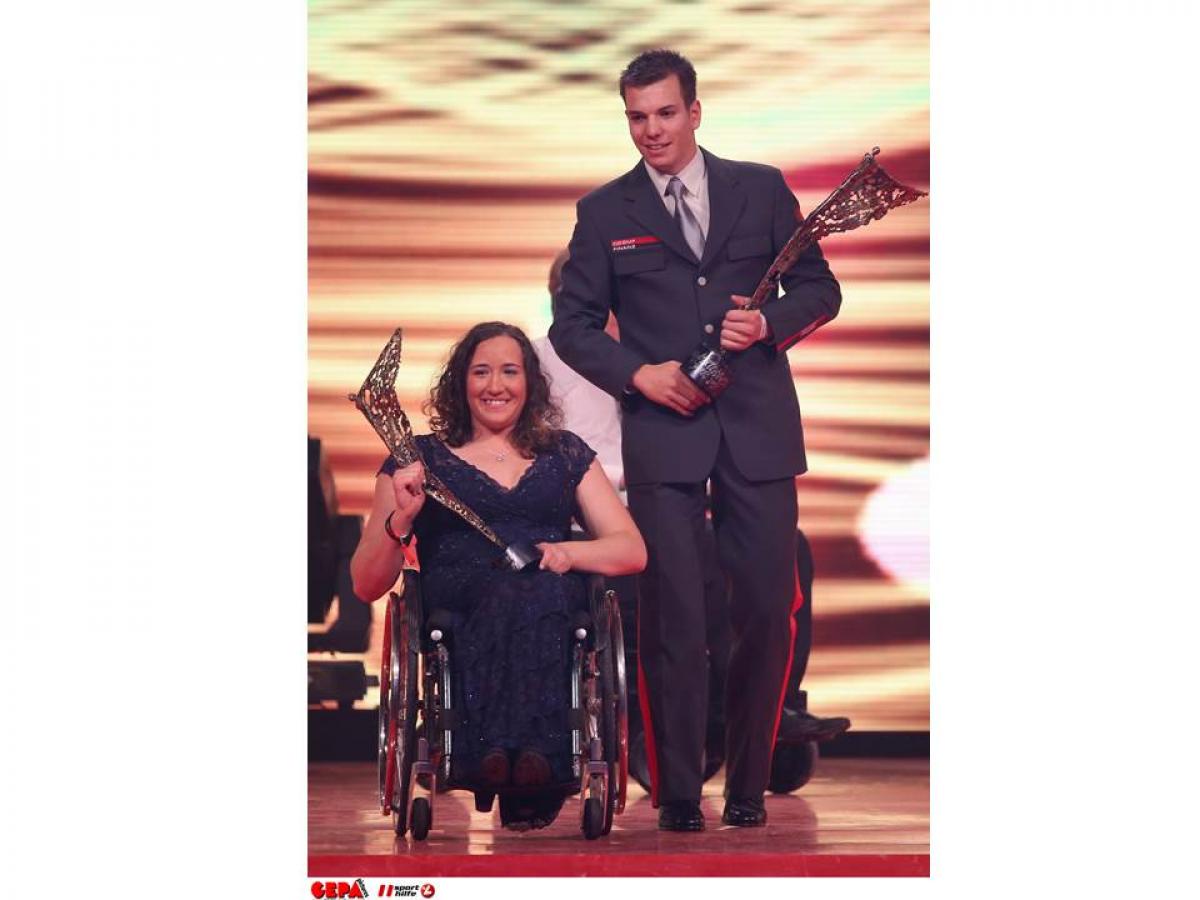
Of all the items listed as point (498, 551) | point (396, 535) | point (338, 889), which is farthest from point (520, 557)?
point (338, 889)

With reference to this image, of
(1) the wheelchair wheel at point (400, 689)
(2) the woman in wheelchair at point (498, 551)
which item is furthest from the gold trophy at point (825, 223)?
(1) the wheelchair wheel at point (400, 689)

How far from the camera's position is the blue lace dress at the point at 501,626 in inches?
192

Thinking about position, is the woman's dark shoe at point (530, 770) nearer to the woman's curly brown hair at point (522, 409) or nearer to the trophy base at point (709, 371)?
the woman's curly brown hair at point (522, 409)

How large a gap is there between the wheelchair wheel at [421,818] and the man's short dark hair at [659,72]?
5.83ft

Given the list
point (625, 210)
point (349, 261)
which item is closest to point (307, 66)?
point (349, 261)

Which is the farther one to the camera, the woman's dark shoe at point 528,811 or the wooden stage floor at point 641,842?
the woman's dark shoe at point 528,811

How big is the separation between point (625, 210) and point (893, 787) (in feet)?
5.58

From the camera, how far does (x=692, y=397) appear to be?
17.3 feet

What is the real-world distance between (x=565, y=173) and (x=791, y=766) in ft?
5.55

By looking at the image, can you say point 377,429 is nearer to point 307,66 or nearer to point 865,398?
point 307,66

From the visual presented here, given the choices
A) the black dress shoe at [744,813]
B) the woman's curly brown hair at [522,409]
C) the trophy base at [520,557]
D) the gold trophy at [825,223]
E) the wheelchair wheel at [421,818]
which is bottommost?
the black dress shoe at [744,813]

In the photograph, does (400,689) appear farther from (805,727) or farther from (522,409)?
(805,727)

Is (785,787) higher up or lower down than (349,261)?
lower down

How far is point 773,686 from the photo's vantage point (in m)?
5.36
